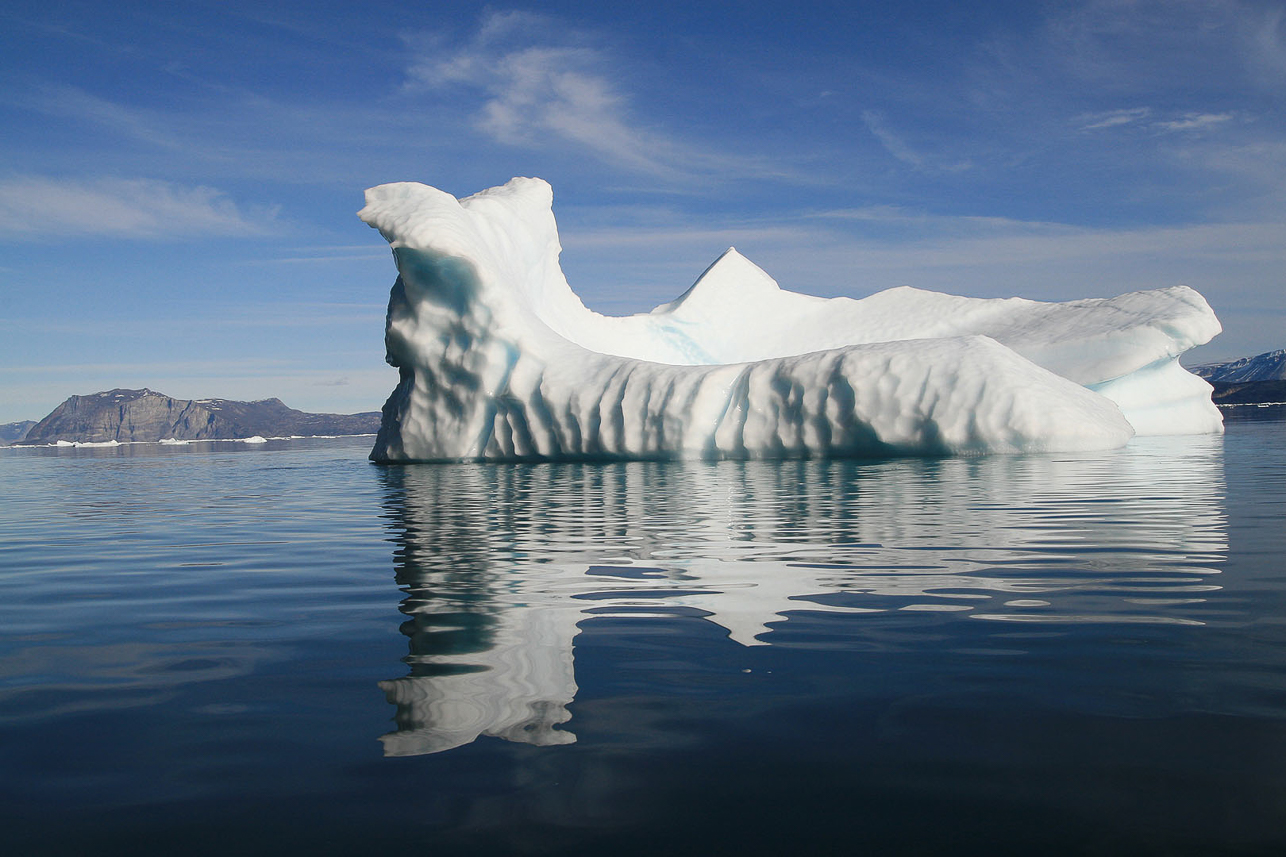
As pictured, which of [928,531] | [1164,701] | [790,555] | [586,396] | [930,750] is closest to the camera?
[930,750]

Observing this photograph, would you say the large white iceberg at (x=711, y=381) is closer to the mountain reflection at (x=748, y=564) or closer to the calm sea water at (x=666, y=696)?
the mountain reflection at (x=748, y=564)

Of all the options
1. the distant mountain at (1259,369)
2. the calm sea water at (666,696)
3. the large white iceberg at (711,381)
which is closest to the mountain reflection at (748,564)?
the calm sea water at (666,696)

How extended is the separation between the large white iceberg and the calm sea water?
9.36 metres

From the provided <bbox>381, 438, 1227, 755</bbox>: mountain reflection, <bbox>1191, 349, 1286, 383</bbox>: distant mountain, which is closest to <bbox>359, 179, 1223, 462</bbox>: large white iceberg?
<bbox>381, 438, 1227, 755</bbox>: mountain reflection

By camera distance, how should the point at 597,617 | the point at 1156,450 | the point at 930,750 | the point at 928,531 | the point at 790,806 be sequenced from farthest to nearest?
the point at 1156,450, the point at 928,531, the point at 597,617, the point at 930,750, the point at 790,806

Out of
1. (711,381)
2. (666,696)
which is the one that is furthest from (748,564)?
(711,381)

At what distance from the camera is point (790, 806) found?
1807 millimetres

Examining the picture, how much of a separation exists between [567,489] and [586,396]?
6.00 metres

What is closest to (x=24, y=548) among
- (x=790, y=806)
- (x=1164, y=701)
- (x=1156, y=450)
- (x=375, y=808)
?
(x=375, y=808)

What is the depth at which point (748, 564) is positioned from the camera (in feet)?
16.2

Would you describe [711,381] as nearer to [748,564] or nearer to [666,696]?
[748,564]

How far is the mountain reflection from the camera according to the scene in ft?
9.39

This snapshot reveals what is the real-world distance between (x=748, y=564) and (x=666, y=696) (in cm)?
247

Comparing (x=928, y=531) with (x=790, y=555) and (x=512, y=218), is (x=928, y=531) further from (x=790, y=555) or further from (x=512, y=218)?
(x=512, y=218)
